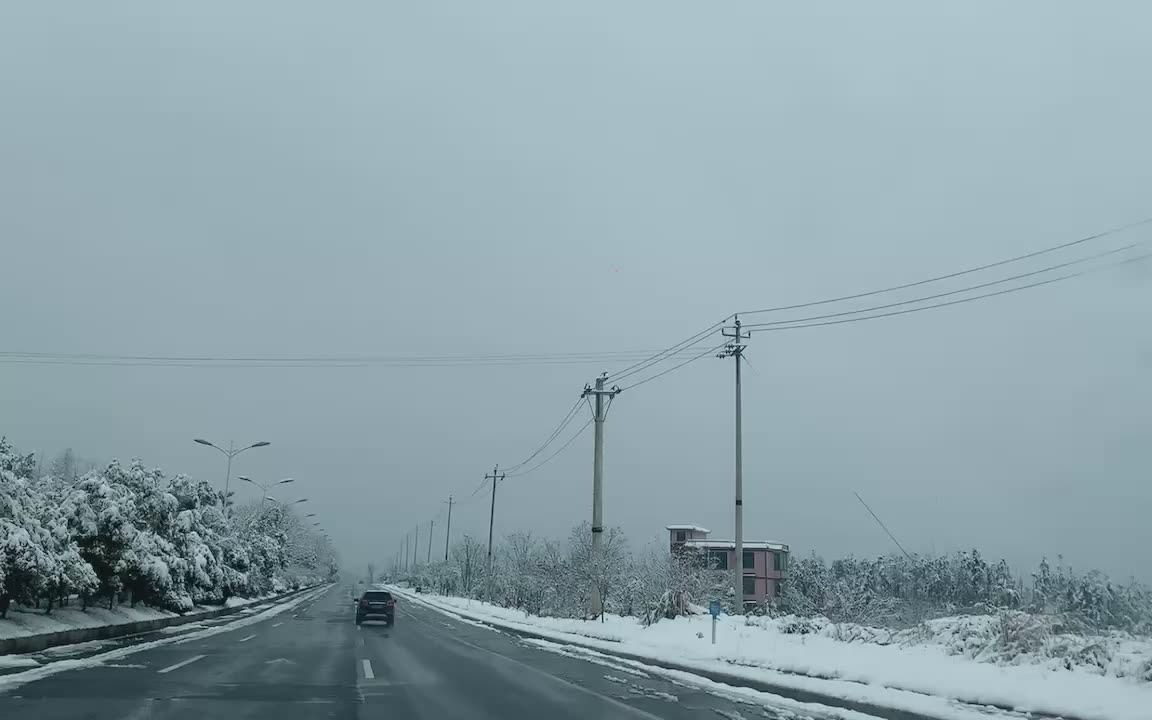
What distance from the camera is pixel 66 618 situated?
2450 cm

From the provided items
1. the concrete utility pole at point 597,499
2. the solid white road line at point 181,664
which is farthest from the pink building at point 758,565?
the solid white road line at point 181,664

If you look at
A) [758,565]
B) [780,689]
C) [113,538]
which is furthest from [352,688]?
[758,565]

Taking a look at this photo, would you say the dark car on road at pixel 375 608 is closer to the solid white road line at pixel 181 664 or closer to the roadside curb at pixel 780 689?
the roadside curb at pixel 780 689

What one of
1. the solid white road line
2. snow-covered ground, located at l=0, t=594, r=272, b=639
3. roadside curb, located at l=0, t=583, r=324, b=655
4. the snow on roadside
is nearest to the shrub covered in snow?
snow-covered ground, located at l=0, t=594, r=272, b=639

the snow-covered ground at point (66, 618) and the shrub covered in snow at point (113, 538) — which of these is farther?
the snow-covered ground at point (66, 618)

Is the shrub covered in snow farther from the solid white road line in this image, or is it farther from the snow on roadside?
the solid white road line

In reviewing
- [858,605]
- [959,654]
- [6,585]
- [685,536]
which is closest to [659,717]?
[959,654]

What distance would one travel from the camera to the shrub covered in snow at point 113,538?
1988cm

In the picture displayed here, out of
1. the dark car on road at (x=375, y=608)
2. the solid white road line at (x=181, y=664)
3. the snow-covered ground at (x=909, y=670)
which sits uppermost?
the snow-covered ground at (x=909, y=670)

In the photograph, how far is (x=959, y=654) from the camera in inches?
676

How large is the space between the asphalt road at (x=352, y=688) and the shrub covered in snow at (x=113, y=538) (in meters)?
3.05

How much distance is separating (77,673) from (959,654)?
16009mm

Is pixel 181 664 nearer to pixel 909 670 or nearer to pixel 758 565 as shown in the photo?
pixel 909 670

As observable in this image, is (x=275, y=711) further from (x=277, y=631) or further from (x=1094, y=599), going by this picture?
(x=277, y=631)
